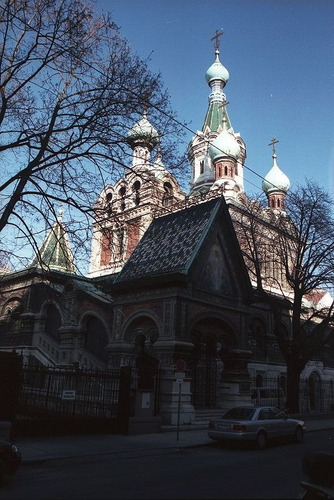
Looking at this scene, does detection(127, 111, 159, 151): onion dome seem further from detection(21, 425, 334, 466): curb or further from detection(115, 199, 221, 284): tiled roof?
detection(21, 425, 334, 466): curb

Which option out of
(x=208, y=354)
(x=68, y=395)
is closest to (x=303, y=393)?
(x=208, y=354)

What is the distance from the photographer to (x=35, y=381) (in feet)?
52.0

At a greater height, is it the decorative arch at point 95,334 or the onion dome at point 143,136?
the onion dome at point 143,136

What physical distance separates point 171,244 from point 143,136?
24.4ft

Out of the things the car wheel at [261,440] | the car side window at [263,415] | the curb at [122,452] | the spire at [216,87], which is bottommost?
the curb at [122,452]

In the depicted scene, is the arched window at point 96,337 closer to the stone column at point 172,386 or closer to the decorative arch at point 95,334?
the decorative arch at point 95,334

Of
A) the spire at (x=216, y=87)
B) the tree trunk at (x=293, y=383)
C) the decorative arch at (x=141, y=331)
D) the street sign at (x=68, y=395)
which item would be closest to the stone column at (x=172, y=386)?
the decorative arch at (x=141, y=331)

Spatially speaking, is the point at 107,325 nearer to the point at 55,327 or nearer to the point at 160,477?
the point at 55,327

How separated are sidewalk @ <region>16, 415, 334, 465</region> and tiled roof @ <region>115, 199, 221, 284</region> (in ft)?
20.5

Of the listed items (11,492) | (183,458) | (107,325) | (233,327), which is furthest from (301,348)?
(11,492)

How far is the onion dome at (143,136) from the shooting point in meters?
14.8

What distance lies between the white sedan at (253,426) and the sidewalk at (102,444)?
0.77 m

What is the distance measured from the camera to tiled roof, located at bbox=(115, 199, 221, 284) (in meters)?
19.4

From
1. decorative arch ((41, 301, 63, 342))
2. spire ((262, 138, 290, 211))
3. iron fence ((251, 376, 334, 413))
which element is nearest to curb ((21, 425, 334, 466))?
iron fence ((251, 376, 334, 413))
